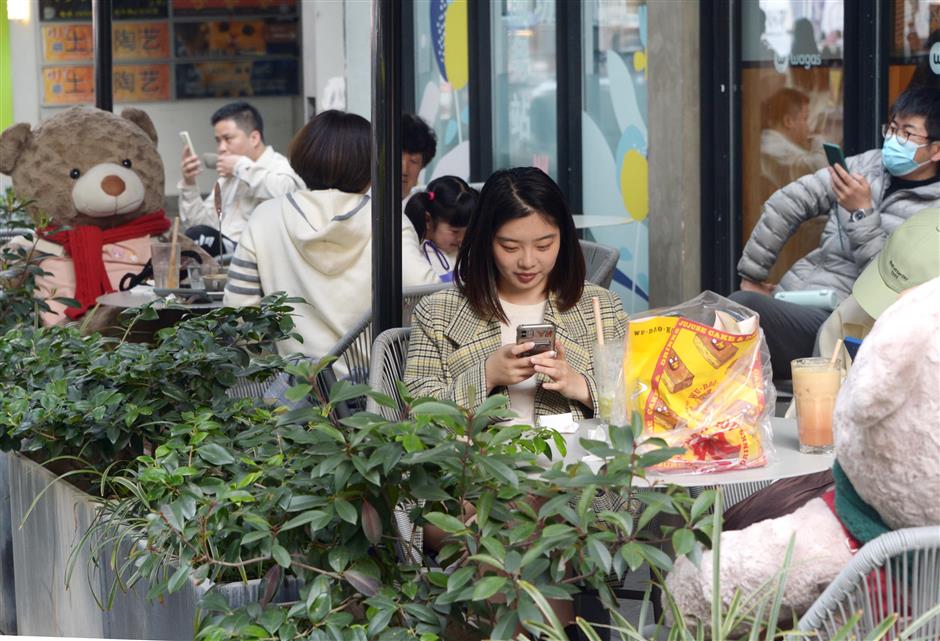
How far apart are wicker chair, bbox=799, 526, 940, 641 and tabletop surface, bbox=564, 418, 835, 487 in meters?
0.56

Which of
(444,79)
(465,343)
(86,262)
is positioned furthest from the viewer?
(444,79)

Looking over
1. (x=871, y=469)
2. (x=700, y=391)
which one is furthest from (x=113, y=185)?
(x=871, y=469)

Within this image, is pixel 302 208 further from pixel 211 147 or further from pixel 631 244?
pixel 211 147

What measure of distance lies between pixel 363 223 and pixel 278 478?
2.46 meters

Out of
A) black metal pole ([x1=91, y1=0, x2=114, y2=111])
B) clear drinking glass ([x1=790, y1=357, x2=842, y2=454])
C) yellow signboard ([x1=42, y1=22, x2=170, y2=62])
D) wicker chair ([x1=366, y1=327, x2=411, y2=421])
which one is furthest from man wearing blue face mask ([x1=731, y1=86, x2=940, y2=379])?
yellow signboard ([x1=42, y1=22, x2=170, y2=62])

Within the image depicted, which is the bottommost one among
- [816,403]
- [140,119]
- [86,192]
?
[816,403]

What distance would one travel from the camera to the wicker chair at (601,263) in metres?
5.10

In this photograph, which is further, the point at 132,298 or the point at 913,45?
the point at 913,45

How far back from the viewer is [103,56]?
7.43m

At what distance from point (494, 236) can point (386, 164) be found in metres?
0.42

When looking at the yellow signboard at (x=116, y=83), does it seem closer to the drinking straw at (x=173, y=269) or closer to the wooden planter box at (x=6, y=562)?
the drinking straw at (x=173, y=269)

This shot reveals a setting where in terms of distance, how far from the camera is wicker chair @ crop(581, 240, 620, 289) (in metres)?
5.10

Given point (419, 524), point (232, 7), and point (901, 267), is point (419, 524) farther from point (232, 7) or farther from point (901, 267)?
point (232, 7)

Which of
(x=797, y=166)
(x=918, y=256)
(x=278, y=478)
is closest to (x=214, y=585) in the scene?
(x=278, y=478)
